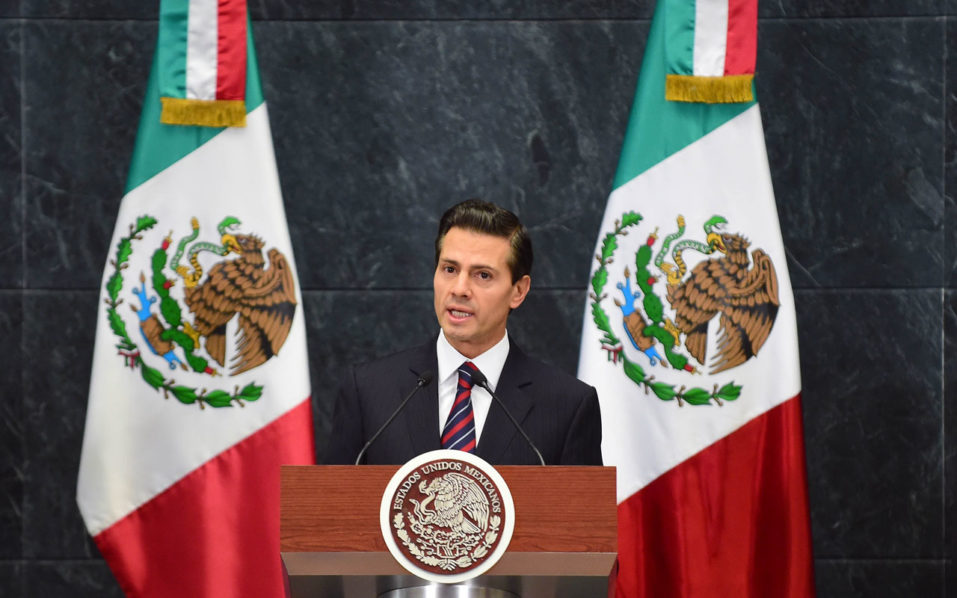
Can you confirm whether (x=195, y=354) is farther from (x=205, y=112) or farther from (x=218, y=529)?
(x=205, y=112)

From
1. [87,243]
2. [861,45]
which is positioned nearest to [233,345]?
[87,243]

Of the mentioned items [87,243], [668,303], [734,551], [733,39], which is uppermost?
[733,39]

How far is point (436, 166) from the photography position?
3.83 m

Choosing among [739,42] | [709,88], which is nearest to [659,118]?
[709,88]

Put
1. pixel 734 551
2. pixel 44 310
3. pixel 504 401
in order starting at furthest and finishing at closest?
pixel 44 310, pixel 734 551, pixel 504 401

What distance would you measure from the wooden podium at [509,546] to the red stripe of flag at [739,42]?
6.53ft

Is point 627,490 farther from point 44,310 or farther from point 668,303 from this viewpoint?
point 44,310

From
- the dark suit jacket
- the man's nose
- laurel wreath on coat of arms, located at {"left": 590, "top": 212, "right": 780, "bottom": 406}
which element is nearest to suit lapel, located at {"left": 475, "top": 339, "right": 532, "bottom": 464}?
the dark suit jacket

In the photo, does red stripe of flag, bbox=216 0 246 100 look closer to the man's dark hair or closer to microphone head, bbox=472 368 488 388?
the man's dark hair

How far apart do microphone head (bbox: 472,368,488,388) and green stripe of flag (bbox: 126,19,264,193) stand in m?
1.59

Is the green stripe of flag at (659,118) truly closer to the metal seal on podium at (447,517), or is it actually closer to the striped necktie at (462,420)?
the striped necktie at (462,420)

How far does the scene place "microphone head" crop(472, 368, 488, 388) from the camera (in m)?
2.06

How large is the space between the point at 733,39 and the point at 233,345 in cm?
183

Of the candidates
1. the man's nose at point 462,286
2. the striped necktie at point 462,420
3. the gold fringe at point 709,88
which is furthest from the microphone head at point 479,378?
the gold fringe at point 709,88
